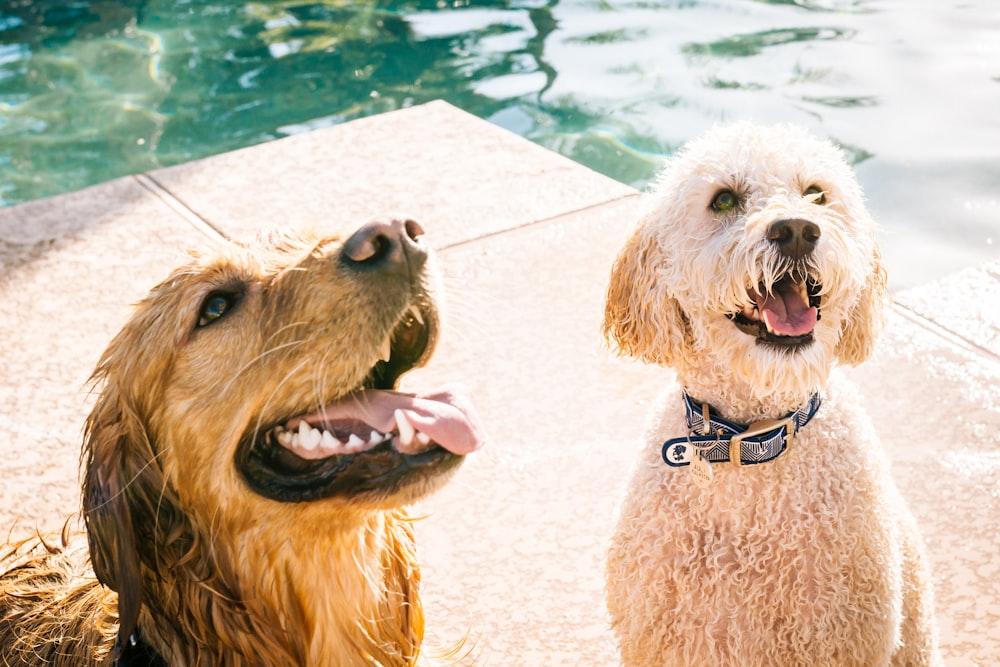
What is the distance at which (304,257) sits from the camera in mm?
2254

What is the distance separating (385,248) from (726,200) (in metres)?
0.88

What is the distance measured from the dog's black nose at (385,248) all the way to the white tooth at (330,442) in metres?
0.36

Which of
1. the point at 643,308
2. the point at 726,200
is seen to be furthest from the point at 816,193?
the point at 643,308

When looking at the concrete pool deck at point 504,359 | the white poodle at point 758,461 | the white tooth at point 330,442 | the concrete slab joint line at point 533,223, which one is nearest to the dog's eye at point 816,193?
the white poodle at point 758,461

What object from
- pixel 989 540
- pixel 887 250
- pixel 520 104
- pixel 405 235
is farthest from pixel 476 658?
pixel 520 104

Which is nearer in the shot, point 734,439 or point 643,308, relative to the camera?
point 734,439

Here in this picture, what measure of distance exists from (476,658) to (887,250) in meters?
4.04

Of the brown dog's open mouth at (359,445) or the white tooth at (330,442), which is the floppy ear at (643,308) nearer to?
the brown dog's open mouth at (359,445)

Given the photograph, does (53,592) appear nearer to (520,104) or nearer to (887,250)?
(887,250)

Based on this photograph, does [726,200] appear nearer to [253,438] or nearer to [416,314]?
[416,314]

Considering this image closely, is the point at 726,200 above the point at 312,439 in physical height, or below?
above

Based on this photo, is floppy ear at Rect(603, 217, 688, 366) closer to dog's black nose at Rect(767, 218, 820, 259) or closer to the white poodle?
the white poodle

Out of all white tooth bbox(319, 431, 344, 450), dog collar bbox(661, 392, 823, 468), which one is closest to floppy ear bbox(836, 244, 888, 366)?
dog collar bbox(661, 392, 823, 468)

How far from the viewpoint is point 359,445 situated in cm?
221
